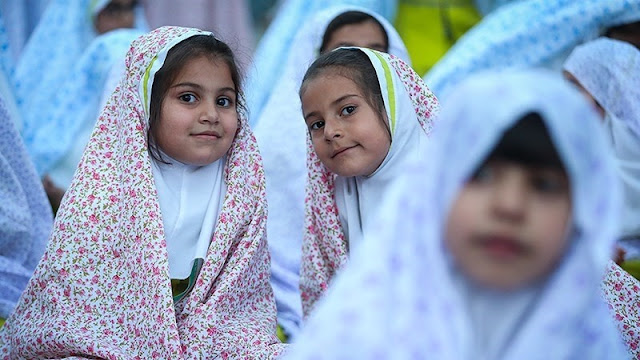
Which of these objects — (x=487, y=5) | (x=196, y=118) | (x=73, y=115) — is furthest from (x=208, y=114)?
(x=487, y=5)

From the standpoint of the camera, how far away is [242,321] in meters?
2.77

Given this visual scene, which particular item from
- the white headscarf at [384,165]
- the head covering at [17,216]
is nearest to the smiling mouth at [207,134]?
the white headscarf at [384,165]

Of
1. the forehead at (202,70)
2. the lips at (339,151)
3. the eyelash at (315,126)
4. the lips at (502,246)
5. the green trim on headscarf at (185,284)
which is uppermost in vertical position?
the forehead at (202,70)

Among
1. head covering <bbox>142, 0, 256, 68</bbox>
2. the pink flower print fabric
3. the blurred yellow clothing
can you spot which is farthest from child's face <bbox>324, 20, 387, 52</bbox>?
head covering <bbox>142, 0, 256, 68</bbox>

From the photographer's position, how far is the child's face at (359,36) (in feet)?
13.3

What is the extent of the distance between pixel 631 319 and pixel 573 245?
1.30 m

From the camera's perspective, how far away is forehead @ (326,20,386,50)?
161 inches

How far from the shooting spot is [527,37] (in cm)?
474

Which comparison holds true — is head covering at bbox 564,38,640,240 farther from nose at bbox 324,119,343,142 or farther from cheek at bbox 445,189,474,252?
cheek at bbox 445,189,474,252

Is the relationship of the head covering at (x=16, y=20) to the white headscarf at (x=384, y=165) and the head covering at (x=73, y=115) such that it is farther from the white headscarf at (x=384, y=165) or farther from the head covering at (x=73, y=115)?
the white headscarf at (x=384, y=165)

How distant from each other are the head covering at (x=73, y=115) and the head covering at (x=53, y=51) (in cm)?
36

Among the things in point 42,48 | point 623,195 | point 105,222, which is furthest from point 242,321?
point 42,48

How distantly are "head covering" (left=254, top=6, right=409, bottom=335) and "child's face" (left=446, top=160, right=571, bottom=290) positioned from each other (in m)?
1.77

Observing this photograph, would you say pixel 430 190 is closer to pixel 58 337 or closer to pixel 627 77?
pixel 58 337
